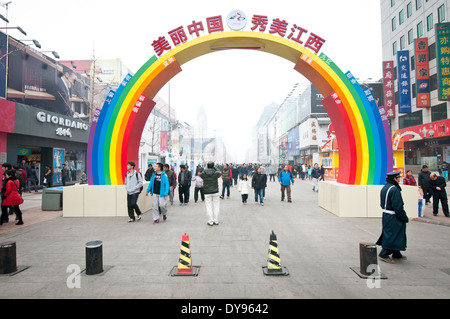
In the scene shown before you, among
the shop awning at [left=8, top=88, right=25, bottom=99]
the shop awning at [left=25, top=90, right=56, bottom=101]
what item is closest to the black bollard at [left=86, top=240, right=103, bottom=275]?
the shop awning at [left=8, top=88, right=25, bottom=99]

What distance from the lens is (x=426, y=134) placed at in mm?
27156

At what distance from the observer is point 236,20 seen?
9.41 metres

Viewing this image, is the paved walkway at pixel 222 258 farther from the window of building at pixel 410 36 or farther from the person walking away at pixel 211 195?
the window of building at pixel 410 36

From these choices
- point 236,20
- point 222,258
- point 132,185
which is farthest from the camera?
point 236,20

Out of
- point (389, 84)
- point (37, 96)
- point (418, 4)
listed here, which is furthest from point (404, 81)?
point (37, 96)

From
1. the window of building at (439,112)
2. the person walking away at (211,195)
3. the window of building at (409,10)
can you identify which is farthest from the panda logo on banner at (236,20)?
the window of building at (409,10)

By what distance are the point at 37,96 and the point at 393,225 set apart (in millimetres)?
21301

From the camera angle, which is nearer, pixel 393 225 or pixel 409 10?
pixel 393 225

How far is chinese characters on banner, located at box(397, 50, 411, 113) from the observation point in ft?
95.5

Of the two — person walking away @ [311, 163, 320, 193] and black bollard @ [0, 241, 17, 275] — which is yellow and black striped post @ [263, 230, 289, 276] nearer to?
black bollard @ [0, 241, 17, 275]

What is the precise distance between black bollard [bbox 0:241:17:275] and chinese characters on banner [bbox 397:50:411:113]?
34.5 metres

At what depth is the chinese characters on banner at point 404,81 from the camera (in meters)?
29.1

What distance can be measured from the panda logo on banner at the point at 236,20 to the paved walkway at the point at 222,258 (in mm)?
6405

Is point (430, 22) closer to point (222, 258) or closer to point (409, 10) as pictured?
point (409, 10)
